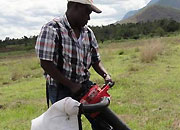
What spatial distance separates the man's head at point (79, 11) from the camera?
2676 millimetres

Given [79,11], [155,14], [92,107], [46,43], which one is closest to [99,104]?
[92,107]

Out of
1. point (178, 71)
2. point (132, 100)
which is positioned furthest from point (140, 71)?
point (132, 100)

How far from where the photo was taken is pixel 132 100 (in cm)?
699

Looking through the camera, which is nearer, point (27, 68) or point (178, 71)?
point (178, 71)

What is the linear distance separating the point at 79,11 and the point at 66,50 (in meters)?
0.32

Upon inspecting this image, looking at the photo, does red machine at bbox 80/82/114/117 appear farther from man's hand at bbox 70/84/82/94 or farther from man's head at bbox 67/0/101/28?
man's head at bbox 67/0/101/28

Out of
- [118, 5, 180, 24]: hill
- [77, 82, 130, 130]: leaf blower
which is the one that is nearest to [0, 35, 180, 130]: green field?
[77, 82, 130, 130]: leaf blower

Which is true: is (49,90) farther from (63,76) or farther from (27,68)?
(27,68)

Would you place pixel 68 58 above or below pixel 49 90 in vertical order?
above

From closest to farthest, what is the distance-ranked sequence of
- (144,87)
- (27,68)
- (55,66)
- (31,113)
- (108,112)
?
(55,66) → (108,112) → (31,113) → (144,87) → (27,68)

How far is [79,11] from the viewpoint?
270 centimetres

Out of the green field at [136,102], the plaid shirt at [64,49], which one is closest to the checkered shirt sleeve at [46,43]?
the plaid shirt at [64,49]

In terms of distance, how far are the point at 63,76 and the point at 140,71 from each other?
8.61m

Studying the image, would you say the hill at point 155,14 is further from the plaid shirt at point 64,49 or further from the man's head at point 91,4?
the man's head at point 91,4
